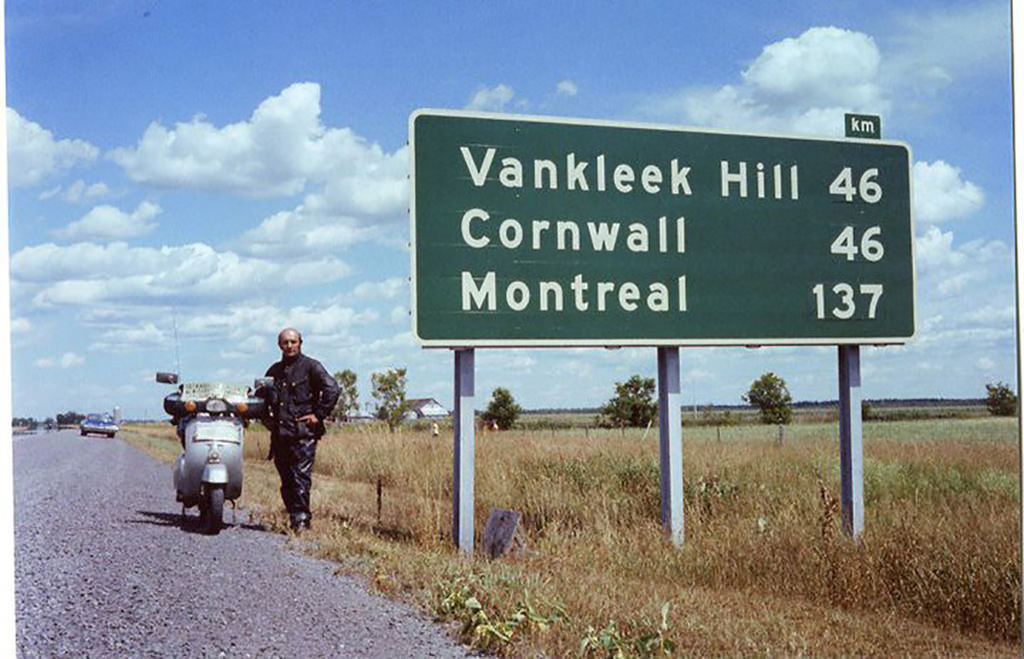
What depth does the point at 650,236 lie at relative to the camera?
9.62 m

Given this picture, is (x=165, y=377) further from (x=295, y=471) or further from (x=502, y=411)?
(x=502, y=411)

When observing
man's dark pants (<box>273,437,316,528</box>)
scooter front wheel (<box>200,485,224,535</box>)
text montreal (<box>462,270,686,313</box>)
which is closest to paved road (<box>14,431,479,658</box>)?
scooter front wheel (<box>200,485,224,535</box>)

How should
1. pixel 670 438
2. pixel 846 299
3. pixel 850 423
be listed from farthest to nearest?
pixel 850 423
pixel 846 299
pixel 670 438

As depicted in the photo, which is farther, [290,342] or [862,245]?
[862,245]

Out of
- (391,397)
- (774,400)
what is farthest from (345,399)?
(774,400)

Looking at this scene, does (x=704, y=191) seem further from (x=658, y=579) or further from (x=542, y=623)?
(x=542, y=623)

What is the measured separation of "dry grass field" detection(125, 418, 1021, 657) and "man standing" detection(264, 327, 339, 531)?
1.01ft

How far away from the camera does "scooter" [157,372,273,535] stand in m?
8.70

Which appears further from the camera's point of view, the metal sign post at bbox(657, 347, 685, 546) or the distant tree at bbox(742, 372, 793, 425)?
the distant tree at bbox(742, 372, 793, 425)

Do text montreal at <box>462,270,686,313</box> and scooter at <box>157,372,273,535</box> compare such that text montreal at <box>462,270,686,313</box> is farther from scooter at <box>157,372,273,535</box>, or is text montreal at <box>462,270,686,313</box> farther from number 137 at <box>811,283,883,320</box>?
scooter at <box>157,372,273,535</box>

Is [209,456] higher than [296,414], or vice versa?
[296,414]

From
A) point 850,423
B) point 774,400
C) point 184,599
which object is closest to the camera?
point 184,599

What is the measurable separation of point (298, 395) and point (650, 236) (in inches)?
141

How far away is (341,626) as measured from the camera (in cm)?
568
